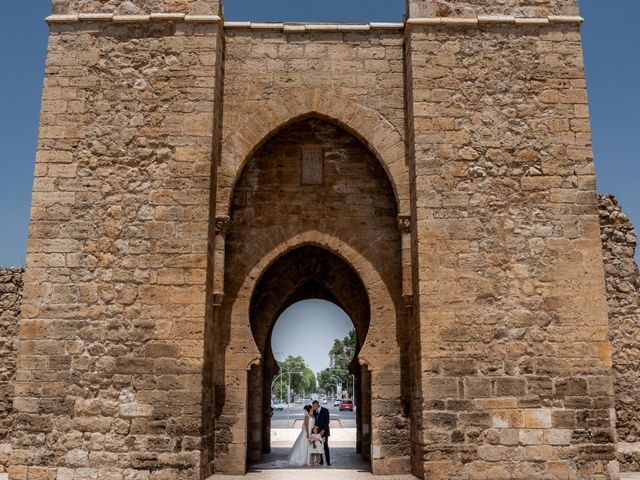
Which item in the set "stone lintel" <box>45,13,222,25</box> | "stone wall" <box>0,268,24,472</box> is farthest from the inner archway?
"stone wall" <box>0,268,24,472</box>

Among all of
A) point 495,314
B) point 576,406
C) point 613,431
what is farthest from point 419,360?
point 613,431

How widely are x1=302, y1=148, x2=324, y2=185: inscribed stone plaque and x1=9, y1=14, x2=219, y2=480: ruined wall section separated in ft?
5.48

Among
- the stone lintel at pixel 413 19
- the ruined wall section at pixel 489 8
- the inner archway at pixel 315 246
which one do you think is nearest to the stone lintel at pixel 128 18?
the stone lintel at pixel 413 19

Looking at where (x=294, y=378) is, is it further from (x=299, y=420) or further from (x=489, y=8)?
(x=489, y=8)

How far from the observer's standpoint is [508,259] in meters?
7.55

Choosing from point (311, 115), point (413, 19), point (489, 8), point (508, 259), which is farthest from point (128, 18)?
point (508, 259)

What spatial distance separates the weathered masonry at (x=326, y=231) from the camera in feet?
23.5

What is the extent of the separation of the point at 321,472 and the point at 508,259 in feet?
12.2

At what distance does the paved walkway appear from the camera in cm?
786

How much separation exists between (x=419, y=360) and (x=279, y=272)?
3.12 m

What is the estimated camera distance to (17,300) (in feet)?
31.9

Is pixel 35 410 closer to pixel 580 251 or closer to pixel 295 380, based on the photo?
pixel 580 251

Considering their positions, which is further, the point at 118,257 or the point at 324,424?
the point at 324,424

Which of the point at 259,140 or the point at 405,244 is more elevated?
the point at 259,140
